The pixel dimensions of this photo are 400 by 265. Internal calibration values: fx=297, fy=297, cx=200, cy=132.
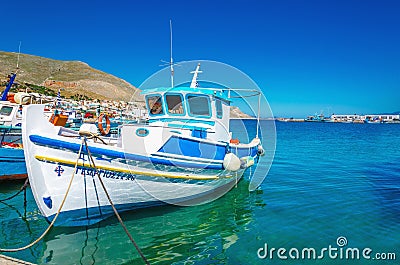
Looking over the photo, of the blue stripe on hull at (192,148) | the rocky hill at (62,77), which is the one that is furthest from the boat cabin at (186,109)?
the rocky hill at (62,77)

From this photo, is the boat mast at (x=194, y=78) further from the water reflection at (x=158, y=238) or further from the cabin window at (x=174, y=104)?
the water reflection at (x=158, y=238)

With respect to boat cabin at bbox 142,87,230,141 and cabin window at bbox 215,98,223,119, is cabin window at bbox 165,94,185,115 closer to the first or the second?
boat cabin at bbox 142,87,230,141

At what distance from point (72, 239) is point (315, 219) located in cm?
744

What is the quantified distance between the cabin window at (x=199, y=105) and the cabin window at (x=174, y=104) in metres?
0.33

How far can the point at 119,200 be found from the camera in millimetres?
8750

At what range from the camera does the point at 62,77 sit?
12731 centimetres

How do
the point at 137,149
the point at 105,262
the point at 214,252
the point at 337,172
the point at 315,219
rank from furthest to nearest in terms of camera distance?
the point at 337,172 → the point at 315,219 → the point at 137,149 → the point at 214,252 → the point at 105,262

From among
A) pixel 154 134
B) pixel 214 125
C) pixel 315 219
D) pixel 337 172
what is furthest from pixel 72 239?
pixel 337 172

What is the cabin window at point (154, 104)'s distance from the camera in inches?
428

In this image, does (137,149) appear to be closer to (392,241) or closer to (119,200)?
(119,200)

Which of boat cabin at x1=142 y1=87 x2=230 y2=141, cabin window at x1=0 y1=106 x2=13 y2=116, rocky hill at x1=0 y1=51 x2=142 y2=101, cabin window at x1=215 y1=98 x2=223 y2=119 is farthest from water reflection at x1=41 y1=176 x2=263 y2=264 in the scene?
rocky hill at x1=0 y1=51 x2=142 y2=101

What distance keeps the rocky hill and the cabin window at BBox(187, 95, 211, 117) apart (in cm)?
8686

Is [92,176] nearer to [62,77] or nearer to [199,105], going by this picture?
[199,105]

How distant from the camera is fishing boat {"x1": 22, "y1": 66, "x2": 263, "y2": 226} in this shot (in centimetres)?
739
